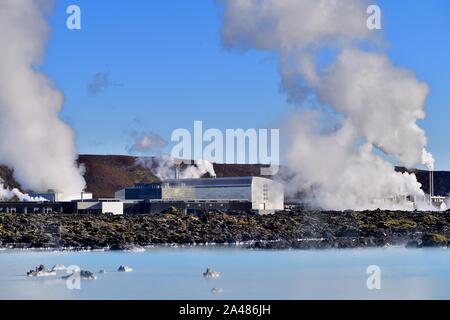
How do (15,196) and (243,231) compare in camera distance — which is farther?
(15,196)

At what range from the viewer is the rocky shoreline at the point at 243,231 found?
3450cm

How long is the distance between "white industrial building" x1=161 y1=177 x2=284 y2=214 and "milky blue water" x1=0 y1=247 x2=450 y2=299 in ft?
110

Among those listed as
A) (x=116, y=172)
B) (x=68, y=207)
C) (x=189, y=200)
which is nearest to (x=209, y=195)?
(x=189, y=200)

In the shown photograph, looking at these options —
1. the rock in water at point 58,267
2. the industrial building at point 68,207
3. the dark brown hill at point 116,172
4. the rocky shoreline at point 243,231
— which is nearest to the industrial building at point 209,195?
the industrial building at point 68,207

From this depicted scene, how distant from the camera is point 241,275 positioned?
74.1ft

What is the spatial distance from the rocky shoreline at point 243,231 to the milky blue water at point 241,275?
3133 mm

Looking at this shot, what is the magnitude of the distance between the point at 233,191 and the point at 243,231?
26.7m

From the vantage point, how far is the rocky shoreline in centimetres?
3450

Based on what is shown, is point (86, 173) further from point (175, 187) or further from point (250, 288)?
point (250, 288)

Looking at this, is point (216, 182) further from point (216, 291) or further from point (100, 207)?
point (216, 291)

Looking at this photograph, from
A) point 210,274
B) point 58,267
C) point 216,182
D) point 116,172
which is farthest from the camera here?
point 116,172

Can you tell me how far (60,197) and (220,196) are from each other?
12457 millimetres

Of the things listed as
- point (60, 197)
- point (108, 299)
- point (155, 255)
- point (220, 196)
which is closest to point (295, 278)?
point (108, 299)

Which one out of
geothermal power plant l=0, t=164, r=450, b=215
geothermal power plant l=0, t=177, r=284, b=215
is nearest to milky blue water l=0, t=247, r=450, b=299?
geothermal power plant l=0, t=177, r=284, b=215
